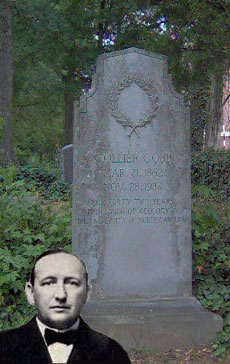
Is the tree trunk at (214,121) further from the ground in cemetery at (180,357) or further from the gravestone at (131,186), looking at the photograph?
the ground in cemetery at (180,357)

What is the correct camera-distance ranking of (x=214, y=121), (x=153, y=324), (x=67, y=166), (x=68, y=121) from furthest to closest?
1. (x=68, y=121)
2. (x=214, y=121)
3. (x=67, y=166)
4. (x=153, y=324)

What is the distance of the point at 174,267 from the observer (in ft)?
16.5

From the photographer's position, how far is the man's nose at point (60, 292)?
4.09 feet

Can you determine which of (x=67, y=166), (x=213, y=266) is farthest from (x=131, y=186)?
(x=67, y=166)

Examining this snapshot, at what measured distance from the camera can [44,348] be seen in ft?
4.21

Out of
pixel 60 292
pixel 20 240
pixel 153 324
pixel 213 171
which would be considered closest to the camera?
pixel 60 292

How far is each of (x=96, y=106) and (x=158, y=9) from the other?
45.0ft

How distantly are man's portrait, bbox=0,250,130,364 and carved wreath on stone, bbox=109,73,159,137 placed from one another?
148 inches

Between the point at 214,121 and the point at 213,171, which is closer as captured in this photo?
the point at 213,171

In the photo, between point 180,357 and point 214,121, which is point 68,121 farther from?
point 180,357

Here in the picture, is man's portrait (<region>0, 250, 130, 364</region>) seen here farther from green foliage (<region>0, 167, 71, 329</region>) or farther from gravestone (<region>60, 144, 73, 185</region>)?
gravestone (<region>60, 144, 73, 185</region>)

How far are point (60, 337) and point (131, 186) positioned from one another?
3.77 m

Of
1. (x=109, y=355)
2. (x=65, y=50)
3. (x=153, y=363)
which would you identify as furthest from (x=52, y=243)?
(x=65, y=50)

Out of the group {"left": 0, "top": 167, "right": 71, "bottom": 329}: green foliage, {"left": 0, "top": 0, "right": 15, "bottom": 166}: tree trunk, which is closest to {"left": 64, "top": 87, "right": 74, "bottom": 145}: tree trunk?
{"left": 0, "top": 0, "right": 15, "bottom": 166}: tree trunk
